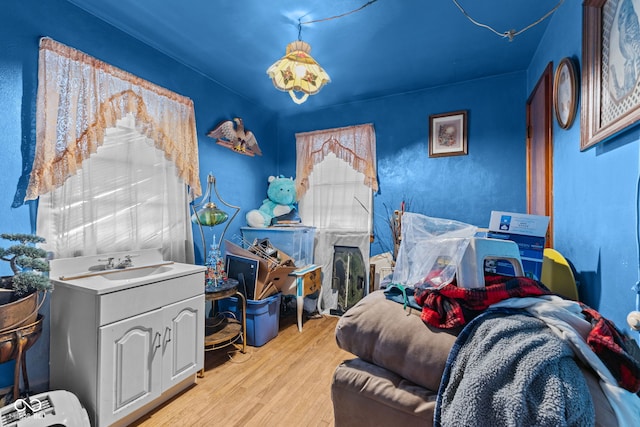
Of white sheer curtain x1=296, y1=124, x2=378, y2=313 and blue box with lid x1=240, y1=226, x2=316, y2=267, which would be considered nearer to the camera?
blue box with lid x1=240, y1=226, x2=316, y2=267

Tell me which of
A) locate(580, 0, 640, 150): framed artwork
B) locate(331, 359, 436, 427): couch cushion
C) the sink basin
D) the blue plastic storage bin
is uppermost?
locate(580, 0, 640, 150): framed artwork

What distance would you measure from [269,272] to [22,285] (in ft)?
5.02

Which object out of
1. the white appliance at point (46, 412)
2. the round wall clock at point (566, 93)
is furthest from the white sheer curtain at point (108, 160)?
the round wall clock at point (566, 93)

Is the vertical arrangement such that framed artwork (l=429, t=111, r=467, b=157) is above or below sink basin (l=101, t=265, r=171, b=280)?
above

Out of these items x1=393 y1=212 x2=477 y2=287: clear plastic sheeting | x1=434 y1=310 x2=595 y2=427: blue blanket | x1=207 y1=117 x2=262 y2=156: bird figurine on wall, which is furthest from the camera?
x1=207 y1=117 x2=262 y2=156: bird figurine on wall

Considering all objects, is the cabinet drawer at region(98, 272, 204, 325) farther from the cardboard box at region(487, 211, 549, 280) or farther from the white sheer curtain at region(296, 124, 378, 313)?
the cardboard box at region(487, 211, 549, 280)

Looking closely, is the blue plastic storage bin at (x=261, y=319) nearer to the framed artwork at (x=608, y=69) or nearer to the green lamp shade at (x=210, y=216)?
the green lamp shade at (x=210, y=216)

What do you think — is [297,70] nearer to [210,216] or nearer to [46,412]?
[210,216]

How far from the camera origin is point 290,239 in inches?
117

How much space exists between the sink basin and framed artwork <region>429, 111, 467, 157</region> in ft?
8.79

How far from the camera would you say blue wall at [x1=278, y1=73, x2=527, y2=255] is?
2.62 metres

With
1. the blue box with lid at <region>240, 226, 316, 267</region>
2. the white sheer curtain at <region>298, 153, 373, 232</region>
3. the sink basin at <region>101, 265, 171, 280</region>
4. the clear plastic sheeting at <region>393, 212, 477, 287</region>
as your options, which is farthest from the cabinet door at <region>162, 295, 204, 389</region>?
the white sheer curtain at <region>298, 153, 373, 232</region>

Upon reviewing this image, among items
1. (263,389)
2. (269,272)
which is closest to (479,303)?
(263,389)

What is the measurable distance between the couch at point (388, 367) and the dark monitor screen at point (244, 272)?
1.68 metres
